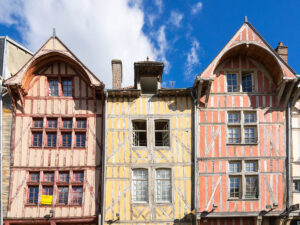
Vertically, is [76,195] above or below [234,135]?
below

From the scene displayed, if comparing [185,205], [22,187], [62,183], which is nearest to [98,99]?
[62,183]

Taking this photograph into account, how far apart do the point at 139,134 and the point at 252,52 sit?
6.77 m

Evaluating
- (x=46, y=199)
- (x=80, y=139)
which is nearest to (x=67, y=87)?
(x=80, y=139)

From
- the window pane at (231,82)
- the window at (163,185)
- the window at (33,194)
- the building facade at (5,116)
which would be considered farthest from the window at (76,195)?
the window pane at (231,82)

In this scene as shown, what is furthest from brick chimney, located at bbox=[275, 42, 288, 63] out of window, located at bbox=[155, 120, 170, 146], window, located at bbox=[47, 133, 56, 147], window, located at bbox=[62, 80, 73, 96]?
window, located at bbox=[47, 133, 56, 147]

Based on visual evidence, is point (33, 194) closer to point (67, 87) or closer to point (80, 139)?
point (80, 139)

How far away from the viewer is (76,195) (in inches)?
588

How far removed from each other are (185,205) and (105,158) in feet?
13.7

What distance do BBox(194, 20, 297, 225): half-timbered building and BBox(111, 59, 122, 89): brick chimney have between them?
12.9ft

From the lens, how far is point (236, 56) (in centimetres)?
1612

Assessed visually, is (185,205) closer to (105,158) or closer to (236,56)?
(105,158)

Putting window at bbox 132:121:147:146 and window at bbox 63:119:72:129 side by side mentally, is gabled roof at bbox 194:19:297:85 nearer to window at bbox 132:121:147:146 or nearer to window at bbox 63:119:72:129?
window at bbox 132:121:147:146

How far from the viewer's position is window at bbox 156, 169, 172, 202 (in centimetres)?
1498

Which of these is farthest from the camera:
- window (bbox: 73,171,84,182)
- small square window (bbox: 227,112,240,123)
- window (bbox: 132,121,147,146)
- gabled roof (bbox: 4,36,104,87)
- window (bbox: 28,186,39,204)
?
window (bbox: 132,121,147,146)
